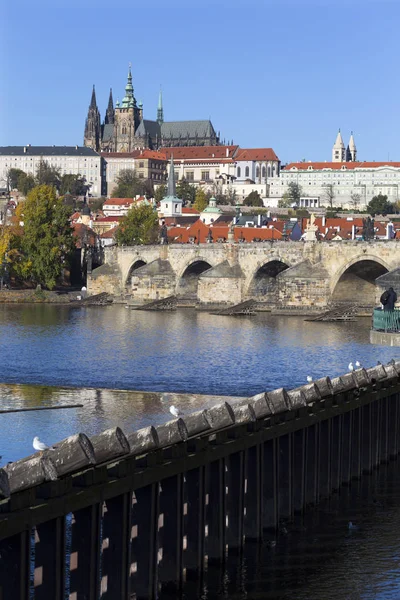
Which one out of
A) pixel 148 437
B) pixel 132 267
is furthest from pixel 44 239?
pixel 148 437

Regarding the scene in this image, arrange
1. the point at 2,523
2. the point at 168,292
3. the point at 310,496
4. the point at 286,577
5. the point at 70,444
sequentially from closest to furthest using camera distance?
the point at 2,523 < the point at 70,444 < the point at 286,577 < the point at 310,496 < the point at 168,292

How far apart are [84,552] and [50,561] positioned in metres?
0.69

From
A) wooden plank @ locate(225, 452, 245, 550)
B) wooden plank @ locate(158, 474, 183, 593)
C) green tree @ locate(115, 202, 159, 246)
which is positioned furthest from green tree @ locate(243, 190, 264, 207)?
wooden plank @ locate(158, 474, 183, 593)

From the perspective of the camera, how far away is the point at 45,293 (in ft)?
263

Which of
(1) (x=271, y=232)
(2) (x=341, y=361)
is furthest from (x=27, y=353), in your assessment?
(1) (x=271, y=232)

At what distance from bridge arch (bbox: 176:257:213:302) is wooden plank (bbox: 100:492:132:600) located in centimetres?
6571

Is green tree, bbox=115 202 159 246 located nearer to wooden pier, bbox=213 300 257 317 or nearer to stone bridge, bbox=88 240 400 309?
stone bridge, bbox=88 240 400 309

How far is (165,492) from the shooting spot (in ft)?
51.2

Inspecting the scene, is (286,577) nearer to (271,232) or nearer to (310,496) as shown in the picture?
(310,496)

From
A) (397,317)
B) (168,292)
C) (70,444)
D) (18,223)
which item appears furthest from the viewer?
(18,223)

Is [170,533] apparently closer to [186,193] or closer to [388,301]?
[388,301]

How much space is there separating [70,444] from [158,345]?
37.9 metres

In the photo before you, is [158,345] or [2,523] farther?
[158,345]

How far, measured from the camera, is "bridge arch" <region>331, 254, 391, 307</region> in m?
69.1
